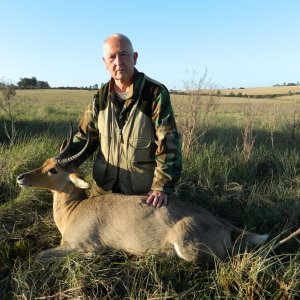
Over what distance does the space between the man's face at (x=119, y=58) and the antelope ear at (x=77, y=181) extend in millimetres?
1316

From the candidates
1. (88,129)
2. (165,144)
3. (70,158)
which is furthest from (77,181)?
(165,144)

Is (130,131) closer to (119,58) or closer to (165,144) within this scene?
(165,144)

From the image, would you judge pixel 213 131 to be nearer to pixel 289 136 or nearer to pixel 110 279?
pixel 289 136

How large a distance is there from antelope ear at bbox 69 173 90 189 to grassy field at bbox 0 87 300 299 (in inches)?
28.5

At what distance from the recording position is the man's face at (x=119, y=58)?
497cm

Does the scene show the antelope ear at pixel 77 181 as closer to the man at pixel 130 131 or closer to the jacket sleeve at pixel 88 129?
the jacket sleeve at pixel 88 129

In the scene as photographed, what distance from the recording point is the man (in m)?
4.93

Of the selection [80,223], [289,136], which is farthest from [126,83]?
[289,136]

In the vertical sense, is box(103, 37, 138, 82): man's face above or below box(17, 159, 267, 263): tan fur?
above

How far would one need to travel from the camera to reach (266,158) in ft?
25.4

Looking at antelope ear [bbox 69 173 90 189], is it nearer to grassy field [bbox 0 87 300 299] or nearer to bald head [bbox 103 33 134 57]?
grassy field [bbox 0 87 300 299]

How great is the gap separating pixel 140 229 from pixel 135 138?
122 centimetres

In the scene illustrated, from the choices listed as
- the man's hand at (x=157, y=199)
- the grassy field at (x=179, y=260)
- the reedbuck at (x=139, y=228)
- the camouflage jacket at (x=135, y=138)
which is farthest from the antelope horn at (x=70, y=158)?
the man's hand at (x=157, y=199)

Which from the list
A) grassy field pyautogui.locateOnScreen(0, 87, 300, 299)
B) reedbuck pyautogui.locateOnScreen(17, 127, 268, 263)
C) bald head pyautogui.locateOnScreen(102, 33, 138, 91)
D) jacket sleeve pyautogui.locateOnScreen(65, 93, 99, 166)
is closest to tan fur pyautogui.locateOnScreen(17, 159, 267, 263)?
reedbuck pyautogui.locateOnScreen(17, 127, 268, 263)
